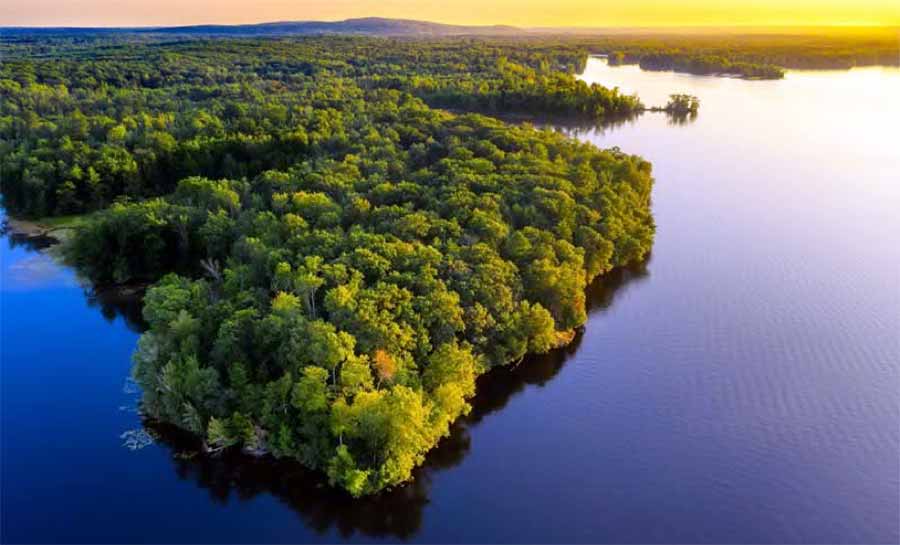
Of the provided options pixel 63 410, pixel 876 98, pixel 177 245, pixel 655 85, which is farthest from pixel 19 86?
pixel 876 98

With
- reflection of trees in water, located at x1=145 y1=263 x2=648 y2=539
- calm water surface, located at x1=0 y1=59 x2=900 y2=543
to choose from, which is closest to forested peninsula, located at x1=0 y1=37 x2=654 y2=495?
reflection of trees in water, located at x1=145 y1=263 x2=648 y2=539

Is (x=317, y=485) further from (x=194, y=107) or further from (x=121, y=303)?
(x=194, y=107)

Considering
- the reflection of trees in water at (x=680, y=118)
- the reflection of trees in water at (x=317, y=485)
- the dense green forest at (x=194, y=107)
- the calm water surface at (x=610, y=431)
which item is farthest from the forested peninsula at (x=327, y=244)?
the reflection of trees in water at (x=680, y=118)

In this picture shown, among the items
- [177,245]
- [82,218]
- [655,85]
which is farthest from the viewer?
[655,85]

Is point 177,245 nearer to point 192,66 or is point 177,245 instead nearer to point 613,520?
point 613,520

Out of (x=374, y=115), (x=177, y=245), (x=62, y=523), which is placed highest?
(x=374, y=115)

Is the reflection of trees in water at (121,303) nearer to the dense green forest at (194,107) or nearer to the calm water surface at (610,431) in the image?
the calm water surface at (610,431)
